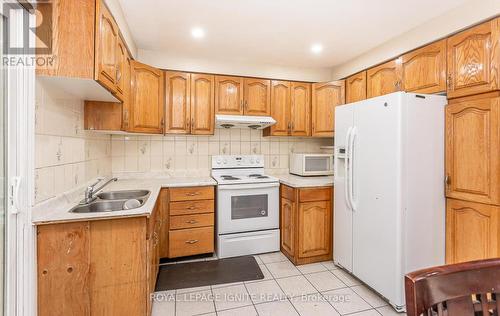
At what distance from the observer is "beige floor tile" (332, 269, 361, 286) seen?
7.64ft

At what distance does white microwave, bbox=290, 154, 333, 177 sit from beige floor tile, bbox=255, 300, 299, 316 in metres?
1.57

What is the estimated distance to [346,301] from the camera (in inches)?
80.7

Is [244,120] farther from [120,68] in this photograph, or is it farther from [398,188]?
[398,188]

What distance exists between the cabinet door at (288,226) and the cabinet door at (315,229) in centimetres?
9

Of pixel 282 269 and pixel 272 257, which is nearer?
pixel 282 269

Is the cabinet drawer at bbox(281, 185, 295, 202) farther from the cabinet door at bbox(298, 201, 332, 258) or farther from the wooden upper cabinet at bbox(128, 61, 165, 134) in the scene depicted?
the wooden upper cabinet at bbox(128, 61, 165, 134)

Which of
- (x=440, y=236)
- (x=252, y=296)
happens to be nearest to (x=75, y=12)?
(x=252, y=296)

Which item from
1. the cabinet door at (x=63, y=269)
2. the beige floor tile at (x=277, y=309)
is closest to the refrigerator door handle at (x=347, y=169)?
the beige floor tile at (x=277, y=309)

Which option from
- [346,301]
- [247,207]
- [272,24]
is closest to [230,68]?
[272,24]

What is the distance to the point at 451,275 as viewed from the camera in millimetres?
737

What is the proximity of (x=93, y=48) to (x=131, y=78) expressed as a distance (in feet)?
3.71

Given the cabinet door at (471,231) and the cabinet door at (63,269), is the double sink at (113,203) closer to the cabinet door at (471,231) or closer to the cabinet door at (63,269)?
the cabinet door at (63,269)

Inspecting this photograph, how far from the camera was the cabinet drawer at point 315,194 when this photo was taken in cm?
268

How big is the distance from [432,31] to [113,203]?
3.02 m
